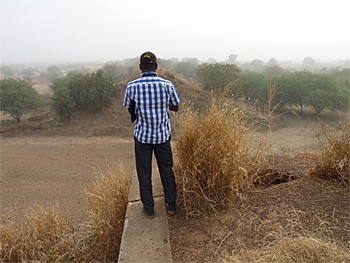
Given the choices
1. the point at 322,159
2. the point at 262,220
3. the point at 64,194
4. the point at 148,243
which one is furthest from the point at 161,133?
the point at 64,194

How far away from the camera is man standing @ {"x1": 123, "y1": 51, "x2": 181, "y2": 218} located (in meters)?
2.33

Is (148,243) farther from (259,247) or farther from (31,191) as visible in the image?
(31,191)

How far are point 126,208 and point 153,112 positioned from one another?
1.32 m

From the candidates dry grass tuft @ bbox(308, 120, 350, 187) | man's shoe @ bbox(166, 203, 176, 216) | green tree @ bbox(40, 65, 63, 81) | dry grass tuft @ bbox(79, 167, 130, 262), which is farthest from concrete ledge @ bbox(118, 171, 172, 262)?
green tree @ bbox(40, 65, 63, 81)

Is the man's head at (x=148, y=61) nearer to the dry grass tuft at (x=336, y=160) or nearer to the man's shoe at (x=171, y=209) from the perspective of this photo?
the man's shoe at (x=171, y=209)

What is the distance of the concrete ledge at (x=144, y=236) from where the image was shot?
214 centimetres

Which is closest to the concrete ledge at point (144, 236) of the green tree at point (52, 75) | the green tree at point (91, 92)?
the green tree at point (91, 92)

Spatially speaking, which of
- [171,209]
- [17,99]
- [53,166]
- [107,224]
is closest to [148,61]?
[171,209]

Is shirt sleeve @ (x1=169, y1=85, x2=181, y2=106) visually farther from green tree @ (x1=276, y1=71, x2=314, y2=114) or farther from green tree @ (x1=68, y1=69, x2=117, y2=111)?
green tree @ (x1=276, y1=71, x2=314, y2=114)

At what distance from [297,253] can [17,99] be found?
51.3 ft

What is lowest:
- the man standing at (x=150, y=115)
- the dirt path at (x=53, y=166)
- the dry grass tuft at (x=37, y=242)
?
the dirt path at (x=53, y=166)

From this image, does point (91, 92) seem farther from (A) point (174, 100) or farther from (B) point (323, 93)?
(B) point (323, 93)

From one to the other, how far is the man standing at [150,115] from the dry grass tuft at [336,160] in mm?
1845

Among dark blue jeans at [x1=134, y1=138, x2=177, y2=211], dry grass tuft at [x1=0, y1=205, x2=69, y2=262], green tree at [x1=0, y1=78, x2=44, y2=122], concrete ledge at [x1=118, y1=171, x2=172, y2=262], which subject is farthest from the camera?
green tree at [x1=0, y1=78, x2=44, y2=122]
